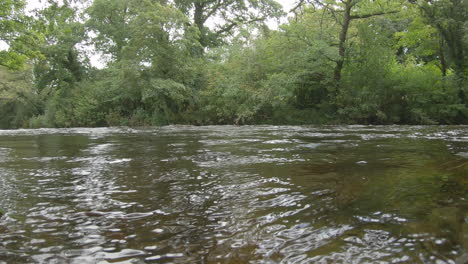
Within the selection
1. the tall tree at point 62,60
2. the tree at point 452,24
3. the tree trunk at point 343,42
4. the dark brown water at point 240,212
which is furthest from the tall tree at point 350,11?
the tall tree at point 62,60

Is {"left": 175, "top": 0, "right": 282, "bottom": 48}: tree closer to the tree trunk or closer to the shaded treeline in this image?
the shaded treeline

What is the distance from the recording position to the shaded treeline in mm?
13844

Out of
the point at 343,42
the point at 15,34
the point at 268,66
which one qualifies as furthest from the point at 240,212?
the point at 268,66

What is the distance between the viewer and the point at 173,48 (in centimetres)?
1888

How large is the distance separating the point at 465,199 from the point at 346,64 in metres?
14.0

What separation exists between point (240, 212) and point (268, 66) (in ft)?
52.1

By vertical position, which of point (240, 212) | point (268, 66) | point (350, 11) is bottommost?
point (240, 212)

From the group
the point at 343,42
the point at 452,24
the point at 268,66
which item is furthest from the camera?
the point at 268,66

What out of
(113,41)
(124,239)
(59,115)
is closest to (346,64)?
(124,239)

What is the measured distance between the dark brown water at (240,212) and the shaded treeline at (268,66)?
570cm

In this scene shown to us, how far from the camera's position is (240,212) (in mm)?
2648

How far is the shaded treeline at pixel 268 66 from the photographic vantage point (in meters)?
13.8

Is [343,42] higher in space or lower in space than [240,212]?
higher

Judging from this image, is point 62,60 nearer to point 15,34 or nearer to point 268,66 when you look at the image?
point 15,34
